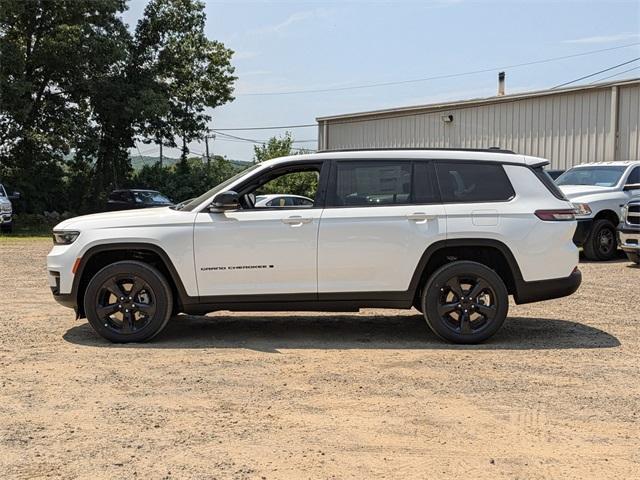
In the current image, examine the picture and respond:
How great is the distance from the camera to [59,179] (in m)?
32.5

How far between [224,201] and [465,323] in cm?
252

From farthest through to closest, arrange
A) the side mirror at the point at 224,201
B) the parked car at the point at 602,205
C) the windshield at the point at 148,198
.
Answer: the windshield at the point at 148,198
the parked car at the point at 602,205
the side mirror at the point at 224,201

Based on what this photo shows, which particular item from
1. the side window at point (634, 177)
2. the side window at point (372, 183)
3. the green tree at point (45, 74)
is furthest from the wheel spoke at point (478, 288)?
the green tree at point (45, 74)

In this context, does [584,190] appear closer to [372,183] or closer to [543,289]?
[543,289]

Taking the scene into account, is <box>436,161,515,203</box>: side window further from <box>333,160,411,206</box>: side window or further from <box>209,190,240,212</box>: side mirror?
<box>209,190,240,212</box>: side mirror

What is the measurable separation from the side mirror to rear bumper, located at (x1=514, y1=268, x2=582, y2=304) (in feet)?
9.12

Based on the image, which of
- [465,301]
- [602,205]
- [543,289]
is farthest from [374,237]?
[602,205]

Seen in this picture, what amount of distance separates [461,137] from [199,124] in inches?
748

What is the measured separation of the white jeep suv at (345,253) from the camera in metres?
6.30

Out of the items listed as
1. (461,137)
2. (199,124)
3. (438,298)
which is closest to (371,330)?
(438,298)

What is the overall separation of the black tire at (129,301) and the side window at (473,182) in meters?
2.82

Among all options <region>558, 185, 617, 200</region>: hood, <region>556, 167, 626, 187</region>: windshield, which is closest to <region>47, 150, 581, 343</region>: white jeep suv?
<region>558, 185, 617, 200</region>: hood

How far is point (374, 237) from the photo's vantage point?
6273mm

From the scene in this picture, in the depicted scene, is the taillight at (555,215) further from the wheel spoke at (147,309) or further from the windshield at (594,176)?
the windshield at (594,176)
